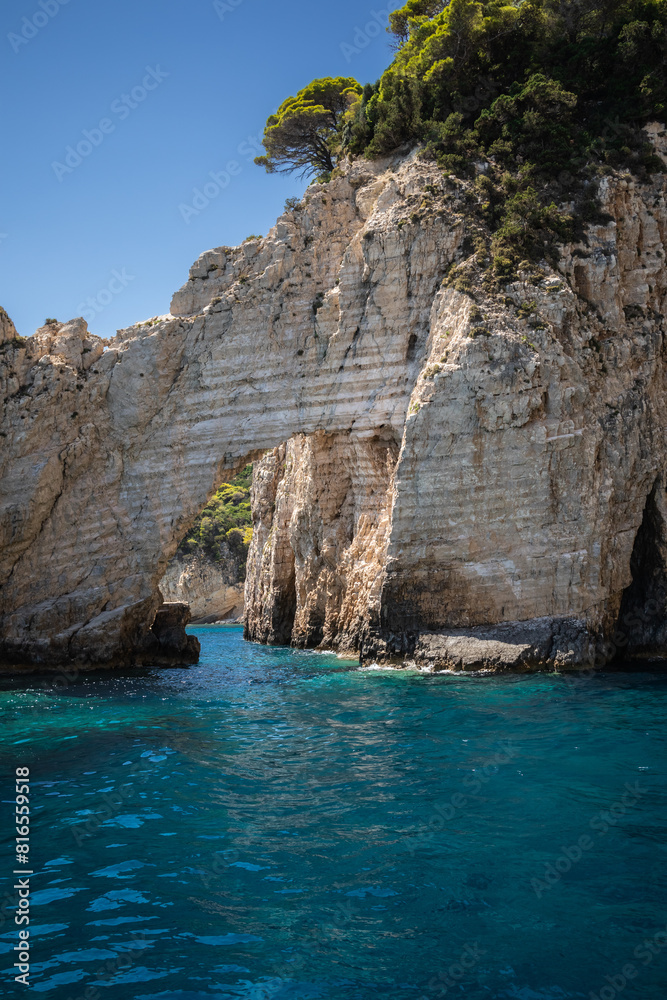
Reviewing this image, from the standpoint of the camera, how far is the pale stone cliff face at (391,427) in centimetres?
1955

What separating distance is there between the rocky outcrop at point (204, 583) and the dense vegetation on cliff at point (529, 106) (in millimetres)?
39214

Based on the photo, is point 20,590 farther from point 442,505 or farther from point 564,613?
point 564,613

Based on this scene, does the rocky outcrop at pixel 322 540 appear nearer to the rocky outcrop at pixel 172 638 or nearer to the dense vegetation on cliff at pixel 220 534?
the rocky outcrop at pixel 172 638

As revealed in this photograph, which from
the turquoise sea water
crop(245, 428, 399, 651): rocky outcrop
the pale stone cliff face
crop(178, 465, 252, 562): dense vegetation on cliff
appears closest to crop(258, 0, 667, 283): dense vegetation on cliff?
the pale stone cliff face

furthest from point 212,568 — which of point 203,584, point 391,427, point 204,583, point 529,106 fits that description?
point 529,106

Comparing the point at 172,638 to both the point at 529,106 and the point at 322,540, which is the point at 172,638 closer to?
the point at 322,540

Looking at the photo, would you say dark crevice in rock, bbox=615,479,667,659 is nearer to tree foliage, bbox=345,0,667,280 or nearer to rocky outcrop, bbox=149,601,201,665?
tree foliage, bbox=345,0,667,280

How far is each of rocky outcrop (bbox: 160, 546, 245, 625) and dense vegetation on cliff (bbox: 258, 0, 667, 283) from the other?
39.2 m

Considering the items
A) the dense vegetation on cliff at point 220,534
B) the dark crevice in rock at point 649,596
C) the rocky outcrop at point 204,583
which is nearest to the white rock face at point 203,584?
the rocky outcrop at point 204,583

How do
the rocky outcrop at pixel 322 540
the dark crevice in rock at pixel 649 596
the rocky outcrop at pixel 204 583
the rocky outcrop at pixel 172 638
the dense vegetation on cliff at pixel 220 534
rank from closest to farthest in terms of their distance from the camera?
the dark crevice in rock at pixel 649 596 < the rocky outcrop at pixel 322 540 < the rocky outcrop at pixel 172 638 < the dense vegetation on cliff at pixel 220 534 < the rocky outcrop at pixel 204 583

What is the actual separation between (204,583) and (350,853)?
53.6m

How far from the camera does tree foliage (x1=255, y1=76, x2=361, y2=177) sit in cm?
2983

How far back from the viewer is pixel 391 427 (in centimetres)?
2256

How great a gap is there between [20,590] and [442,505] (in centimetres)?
1278
